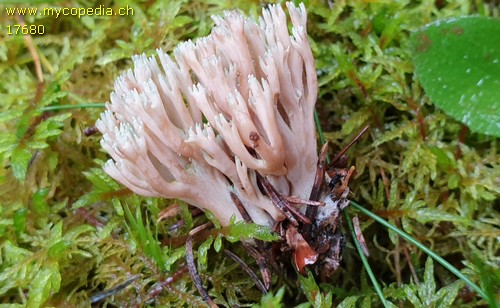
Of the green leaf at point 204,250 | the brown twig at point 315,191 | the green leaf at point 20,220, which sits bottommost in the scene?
the green leaf at point 204,250

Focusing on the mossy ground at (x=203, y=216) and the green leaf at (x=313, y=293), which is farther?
the mossy ground at (x=203, y=216)

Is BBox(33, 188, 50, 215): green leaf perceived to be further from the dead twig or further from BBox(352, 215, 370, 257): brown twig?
BBox(352, 215, 370, 257): brown twig

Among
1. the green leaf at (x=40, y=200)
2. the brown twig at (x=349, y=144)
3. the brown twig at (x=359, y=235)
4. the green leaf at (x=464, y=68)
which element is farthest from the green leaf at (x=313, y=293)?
the green leaf at (x=40, y=200)

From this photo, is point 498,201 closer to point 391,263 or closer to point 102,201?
point 391,263

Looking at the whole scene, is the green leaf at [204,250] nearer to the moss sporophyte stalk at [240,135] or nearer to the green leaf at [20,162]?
the moss sporophyte stalk at [240,135]

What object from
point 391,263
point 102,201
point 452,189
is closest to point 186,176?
point 102,201

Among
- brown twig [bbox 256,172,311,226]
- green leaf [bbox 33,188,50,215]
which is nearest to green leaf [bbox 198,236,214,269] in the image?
brown twig [bbox 256,172,311,226]
